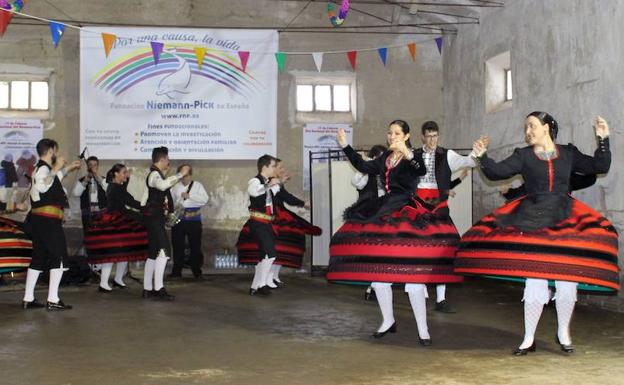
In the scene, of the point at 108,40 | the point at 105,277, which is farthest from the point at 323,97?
the point at 105,277

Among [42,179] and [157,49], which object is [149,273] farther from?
[157,49]

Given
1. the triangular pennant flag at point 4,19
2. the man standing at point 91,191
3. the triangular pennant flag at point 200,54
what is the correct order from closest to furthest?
1. the man standing at point 91,191
2. the triangular pennant flag at point 4,19
3. the triangular pennant flag at point 200,54

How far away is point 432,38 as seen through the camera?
469 inches

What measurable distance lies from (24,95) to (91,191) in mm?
2311

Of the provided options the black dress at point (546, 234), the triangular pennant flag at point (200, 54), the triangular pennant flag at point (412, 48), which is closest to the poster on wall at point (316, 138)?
the triangular pennant flag at point (412, 48)

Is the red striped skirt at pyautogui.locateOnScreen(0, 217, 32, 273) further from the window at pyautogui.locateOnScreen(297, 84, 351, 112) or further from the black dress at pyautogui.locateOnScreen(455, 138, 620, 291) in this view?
the window at pyautogui.locateOnScreen(297, 84, 351, 112)

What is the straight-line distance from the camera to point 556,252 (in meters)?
4.65

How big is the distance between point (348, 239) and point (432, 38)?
740 cm

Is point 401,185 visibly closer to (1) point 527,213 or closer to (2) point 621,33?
(1) point 527,213

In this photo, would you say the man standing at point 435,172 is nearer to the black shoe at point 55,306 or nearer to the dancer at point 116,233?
the black shoe at point 55,306

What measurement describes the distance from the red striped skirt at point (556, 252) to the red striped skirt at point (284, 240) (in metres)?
4.29

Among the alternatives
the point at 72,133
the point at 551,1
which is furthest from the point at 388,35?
the point at 72,133

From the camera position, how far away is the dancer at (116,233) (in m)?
8.62

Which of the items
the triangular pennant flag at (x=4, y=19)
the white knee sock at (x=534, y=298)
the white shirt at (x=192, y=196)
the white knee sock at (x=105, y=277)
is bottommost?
the white knee sock at (x=105, y=277)
